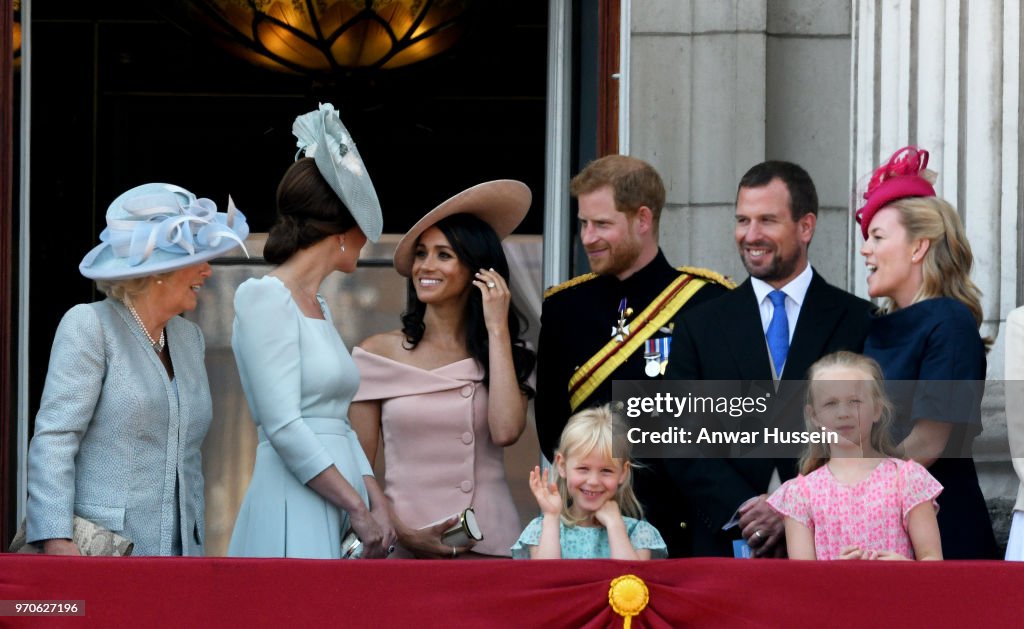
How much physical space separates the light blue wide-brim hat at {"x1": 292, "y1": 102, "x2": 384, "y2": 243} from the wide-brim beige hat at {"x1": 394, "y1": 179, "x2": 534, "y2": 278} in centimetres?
21

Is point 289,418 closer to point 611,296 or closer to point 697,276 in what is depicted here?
point 611,296

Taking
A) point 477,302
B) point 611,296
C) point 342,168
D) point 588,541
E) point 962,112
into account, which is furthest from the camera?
point 962,112

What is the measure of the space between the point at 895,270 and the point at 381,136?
541 centimetres

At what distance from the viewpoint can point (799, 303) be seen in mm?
5066

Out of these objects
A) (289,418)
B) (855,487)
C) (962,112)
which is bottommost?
(855,487)

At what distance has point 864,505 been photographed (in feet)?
14.7

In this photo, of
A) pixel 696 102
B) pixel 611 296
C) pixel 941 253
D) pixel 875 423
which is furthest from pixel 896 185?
pixel 696 102

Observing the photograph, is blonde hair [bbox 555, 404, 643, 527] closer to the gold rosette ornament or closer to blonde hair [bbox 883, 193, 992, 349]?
the gold rosette ornament

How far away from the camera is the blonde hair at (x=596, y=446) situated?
186 inches

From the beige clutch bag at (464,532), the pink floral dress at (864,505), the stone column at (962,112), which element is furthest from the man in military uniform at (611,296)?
the stone column at (962,112)

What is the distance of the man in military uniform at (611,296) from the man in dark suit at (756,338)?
240 millimetres

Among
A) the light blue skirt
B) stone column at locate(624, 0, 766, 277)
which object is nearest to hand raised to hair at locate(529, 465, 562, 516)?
the light blue skirt

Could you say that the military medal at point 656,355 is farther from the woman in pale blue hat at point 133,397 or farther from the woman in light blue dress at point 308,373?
the woman in pale blue hat at point 133,397

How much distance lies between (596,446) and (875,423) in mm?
677
